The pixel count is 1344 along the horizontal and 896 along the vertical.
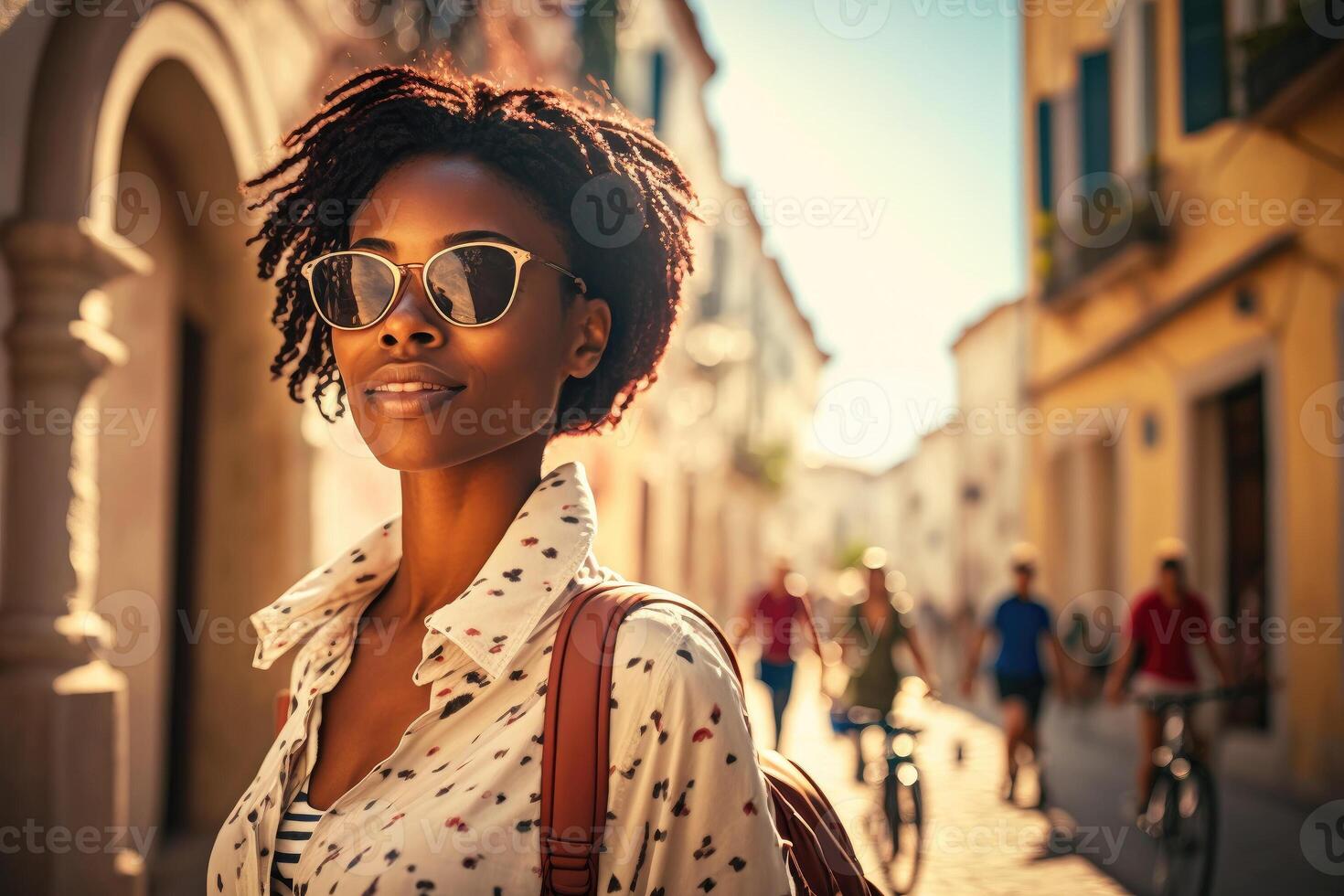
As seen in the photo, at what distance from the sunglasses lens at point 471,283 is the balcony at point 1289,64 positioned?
804cm

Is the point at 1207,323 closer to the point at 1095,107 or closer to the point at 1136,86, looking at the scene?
the point at 1136,86

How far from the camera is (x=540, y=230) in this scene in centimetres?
178

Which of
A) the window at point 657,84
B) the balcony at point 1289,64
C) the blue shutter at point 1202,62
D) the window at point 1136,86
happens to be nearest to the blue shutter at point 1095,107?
the window at point 1136,86

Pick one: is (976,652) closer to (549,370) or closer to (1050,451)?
(549,370)

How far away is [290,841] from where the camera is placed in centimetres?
169

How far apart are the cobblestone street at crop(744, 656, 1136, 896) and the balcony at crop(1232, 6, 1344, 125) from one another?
17.1 feet

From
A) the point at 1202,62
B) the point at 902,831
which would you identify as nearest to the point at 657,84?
the point at 1202,62

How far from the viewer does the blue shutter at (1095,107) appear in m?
14.4

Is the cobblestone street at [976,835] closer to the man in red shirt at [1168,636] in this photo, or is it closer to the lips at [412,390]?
the man in red shirt at [1168,636]

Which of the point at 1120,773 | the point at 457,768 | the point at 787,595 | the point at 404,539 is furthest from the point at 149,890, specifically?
the point at 1120,773

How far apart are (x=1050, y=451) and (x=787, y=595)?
8.90m

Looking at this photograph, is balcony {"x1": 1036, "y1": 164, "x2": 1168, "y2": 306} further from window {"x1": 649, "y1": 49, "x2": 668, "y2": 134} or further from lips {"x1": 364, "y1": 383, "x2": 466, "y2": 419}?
lips {"x1": 364, "y1": 383, "x2": 466, "y2": 419}

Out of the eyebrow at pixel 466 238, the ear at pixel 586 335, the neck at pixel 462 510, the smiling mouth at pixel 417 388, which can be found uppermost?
the eyebrow at pixel 466 238

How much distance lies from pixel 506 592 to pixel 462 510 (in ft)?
0.81
